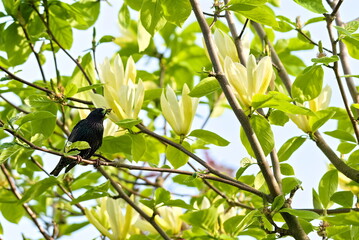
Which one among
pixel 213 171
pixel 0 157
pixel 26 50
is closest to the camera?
pixel 0 157

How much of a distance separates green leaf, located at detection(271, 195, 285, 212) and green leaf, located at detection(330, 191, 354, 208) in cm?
44

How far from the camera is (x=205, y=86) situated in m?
2.13

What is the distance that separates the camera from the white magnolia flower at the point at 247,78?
2.11 meters

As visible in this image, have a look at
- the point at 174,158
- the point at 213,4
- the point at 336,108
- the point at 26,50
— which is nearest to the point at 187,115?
the point at 174,158

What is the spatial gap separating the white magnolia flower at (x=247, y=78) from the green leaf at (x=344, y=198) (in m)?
0.52

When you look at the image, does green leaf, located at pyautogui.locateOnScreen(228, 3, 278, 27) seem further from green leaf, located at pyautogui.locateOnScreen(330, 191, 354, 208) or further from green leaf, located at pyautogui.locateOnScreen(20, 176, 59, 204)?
green leaf, located at pyautogui.locateOnScreen(20, 176, 59, 204)

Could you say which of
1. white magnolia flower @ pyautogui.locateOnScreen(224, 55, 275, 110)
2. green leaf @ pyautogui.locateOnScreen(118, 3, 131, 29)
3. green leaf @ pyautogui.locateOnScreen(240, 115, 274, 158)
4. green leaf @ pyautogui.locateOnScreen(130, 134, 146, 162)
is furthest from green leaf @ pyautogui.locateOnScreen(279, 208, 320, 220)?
green leaf @ pyautogui.locateOnScreen(118, 3, 131, 29)

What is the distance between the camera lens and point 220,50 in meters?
2.34

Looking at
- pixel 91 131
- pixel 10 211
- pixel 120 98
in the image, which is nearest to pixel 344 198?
pixel 120 98

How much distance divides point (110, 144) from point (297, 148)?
725 mm

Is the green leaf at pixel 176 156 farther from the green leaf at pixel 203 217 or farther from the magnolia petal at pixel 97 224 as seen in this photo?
the magnolia petal at pixel 97 224

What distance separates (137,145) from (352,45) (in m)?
0.90

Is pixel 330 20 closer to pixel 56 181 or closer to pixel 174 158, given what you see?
pixel 174 158

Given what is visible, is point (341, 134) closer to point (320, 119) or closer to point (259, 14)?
point (320, 119)
